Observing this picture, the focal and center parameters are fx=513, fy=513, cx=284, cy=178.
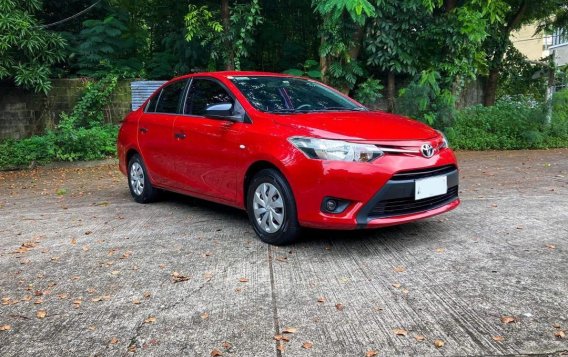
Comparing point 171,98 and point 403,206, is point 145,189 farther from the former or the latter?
point 403,206

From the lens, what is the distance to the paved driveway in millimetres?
2742

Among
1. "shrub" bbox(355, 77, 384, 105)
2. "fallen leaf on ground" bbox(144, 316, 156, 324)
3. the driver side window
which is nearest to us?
"fallen leaf on ground" bbox(144, 316, 156, 324)

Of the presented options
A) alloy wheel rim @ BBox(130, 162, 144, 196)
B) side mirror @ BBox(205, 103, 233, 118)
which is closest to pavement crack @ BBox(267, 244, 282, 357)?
side mirror @ BBox(205, 103, 233, 118)

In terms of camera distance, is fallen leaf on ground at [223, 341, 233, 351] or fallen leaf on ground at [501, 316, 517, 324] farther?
fallen leaf on ground at [501, 316, 517, 324]

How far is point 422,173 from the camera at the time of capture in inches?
161

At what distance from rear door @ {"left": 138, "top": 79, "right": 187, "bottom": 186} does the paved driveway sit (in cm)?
53

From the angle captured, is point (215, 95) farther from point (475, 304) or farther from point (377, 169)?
point (475, 304)

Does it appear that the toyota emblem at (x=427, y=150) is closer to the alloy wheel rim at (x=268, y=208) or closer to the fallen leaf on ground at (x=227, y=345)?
the alloy wheel rim at (x=268, y=208)

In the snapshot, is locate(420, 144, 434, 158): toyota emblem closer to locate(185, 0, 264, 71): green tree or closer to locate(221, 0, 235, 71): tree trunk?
locate(185, 0, 264, 71): green tree

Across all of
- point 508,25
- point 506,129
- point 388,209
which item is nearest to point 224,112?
point 388,209

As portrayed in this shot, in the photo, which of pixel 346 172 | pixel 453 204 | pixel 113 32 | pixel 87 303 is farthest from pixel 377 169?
pixel 113 32

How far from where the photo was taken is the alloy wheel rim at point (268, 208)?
4.25 metres

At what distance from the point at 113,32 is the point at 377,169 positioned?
9547 millimetres

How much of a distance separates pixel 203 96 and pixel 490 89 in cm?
1016
